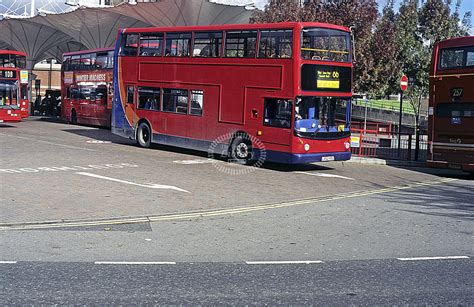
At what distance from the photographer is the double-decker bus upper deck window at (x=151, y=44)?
22922mm

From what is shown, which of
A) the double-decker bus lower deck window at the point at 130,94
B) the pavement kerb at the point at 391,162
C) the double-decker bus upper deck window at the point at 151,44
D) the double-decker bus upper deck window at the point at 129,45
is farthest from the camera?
the double-decker bus lower deck window at the point at 130,94

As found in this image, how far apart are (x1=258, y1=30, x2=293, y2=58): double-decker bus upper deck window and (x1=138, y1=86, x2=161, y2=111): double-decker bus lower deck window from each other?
5730mm

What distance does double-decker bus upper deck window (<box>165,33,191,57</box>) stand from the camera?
21.7 metres

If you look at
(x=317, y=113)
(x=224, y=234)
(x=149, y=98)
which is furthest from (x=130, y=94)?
(x=224, y=234)

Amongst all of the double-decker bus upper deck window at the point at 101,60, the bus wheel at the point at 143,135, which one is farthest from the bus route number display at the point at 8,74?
the bus wheel at the point at 143,135

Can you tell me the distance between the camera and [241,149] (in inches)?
788

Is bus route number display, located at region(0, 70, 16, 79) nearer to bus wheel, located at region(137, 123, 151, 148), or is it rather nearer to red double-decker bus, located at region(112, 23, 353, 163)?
bus wheel, located at region(137, 123, 151, 148)

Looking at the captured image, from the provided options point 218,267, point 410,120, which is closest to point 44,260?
point 218,267

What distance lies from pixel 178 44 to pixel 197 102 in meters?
2.29

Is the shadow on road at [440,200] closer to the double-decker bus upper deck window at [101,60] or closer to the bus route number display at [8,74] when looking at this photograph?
the double-decker bus upper deck window at [101,60]

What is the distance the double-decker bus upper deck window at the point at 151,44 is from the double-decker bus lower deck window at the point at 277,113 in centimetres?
587

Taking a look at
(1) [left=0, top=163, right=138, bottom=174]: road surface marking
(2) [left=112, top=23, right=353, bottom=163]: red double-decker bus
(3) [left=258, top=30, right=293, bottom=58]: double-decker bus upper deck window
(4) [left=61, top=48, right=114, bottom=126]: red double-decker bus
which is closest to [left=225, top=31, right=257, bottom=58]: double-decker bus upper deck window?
(2) [left=112, top=23, right=353, bottom=163]: red double-decker bus

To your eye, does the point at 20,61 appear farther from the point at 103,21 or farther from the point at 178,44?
the point at 178,44

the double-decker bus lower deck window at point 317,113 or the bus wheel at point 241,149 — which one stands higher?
the double-decker bus lower deck window at point 317,113
